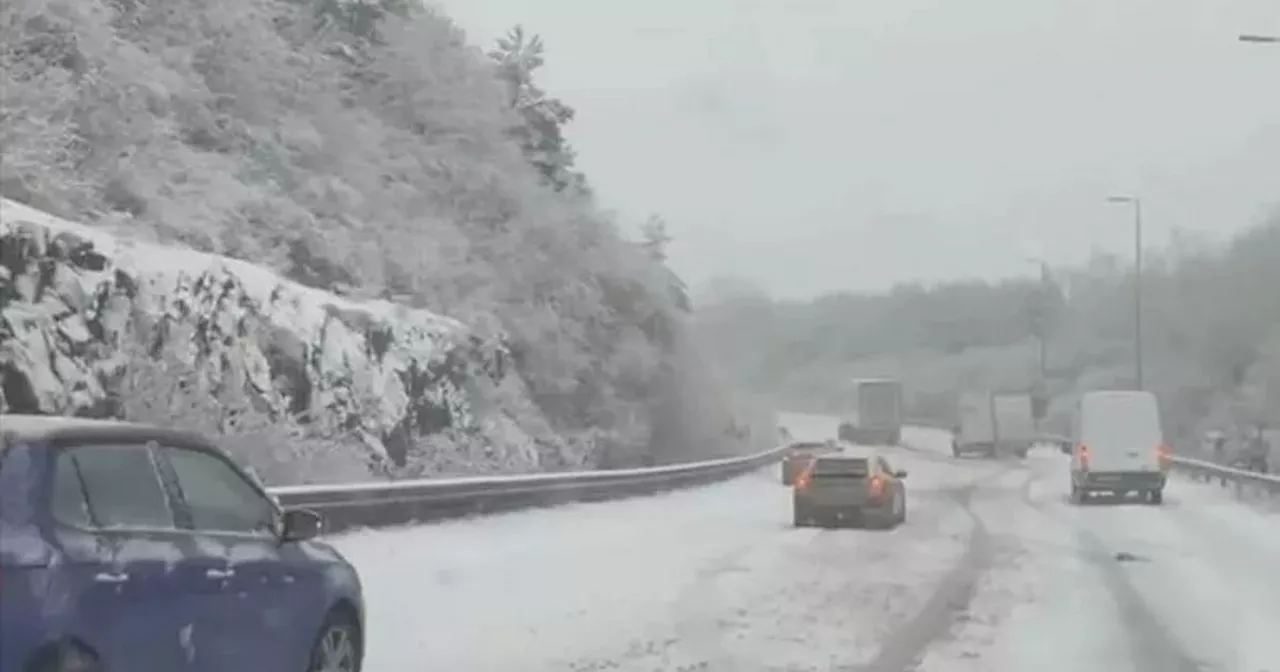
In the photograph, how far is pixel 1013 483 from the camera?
50250mm

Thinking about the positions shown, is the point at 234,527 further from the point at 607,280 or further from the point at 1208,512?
the point at 607,280

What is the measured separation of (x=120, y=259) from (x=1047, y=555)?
13132 mm

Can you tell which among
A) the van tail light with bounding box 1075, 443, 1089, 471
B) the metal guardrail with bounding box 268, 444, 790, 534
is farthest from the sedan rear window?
the van tail light with bounding box 1075, 443, 1089, 471

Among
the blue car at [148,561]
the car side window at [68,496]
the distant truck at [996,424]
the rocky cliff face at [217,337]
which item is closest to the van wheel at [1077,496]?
the rocky cliff face at [217,337]

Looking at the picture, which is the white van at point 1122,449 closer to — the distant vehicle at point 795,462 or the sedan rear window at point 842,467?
the distant vehicle at point 795,462

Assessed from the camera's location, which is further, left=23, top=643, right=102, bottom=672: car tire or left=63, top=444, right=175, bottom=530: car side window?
left=63, top=444, right=175, bottom=530: car side window

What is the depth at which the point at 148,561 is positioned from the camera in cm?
761

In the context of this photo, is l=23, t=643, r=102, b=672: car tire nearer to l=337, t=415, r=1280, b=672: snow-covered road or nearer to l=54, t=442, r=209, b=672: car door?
l=54, t=442, r=209, b=672: car door

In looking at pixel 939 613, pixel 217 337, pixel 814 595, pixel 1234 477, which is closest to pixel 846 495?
pixel 217 337

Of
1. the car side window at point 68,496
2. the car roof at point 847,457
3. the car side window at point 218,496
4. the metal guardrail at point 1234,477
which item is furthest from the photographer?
the metal guardrail at point 1234,477

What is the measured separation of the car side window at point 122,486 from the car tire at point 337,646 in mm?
1688

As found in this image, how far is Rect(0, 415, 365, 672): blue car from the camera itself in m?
6.92

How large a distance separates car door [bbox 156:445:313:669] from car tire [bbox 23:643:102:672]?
3.57ft

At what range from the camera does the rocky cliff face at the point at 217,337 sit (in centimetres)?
2134
